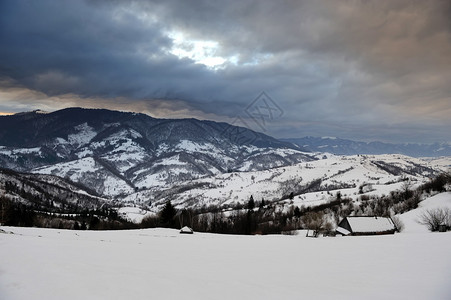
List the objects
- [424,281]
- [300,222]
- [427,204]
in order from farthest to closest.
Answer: [300,222]
[427,204]
[424,281]

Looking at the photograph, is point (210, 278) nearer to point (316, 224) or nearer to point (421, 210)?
point (316, 224)

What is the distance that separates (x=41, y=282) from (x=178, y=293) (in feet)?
19.2

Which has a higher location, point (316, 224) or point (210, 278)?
point (210, 278)

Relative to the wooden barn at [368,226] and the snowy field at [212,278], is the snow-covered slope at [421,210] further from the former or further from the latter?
the snowy field at [212,278]

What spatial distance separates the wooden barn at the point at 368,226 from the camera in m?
77.8

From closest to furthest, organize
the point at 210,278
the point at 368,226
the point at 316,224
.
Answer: the point at 210,278, the point at 368,226, the point at 316,224

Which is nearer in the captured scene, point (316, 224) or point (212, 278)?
point (212, 278)

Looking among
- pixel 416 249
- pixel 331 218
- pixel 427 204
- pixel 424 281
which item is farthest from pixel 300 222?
pixel 424 281

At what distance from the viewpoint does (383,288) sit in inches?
545

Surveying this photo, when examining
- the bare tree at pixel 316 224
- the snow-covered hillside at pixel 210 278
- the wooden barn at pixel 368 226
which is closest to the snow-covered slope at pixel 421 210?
the wooden barn at pixel 368 226

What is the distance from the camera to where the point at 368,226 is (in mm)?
80062

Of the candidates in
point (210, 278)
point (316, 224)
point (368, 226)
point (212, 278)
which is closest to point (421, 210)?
point (368, 226)

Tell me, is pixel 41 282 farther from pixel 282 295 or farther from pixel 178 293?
pixel 282 295

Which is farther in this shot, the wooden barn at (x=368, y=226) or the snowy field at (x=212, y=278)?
the wooden barn at (x=368, y=226)
